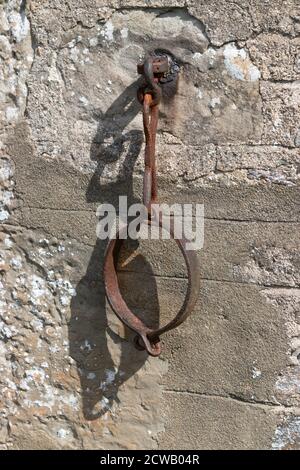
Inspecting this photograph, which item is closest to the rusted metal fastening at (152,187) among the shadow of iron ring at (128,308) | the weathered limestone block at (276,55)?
the shadow of iron ring at (128,308)

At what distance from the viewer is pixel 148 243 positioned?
5.06 feet

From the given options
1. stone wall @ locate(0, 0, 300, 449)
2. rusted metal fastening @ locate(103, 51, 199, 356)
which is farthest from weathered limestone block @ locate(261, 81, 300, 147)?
rusted metal fastening @ locate(103, 51, 199, 356)

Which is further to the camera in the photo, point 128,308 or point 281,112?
point 128,308

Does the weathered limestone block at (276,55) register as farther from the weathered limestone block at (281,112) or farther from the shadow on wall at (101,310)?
the shadow on wall at (101,310)

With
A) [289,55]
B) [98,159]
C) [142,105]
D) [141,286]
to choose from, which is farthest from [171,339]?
[289,55]

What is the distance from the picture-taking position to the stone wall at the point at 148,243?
54.9 inches

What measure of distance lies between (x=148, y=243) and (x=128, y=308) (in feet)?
0.62

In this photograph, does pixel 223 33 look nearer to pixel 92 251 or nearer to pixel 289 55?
pixel 289 55

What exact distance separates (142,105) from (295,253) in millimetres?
535

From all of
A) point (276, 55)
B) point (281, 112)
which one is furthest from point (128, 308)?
point (276, 55)

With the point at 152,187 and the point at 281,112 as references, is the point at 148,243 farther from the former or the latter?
the point at 281,112

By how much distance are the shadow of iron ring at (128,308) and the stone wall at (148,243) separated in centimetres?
6

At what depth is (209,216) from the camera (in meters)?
1.48

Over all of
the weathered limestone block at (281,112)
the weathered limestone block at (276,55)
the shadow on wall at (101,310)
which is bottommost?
the shadow on wall at (101,310)
